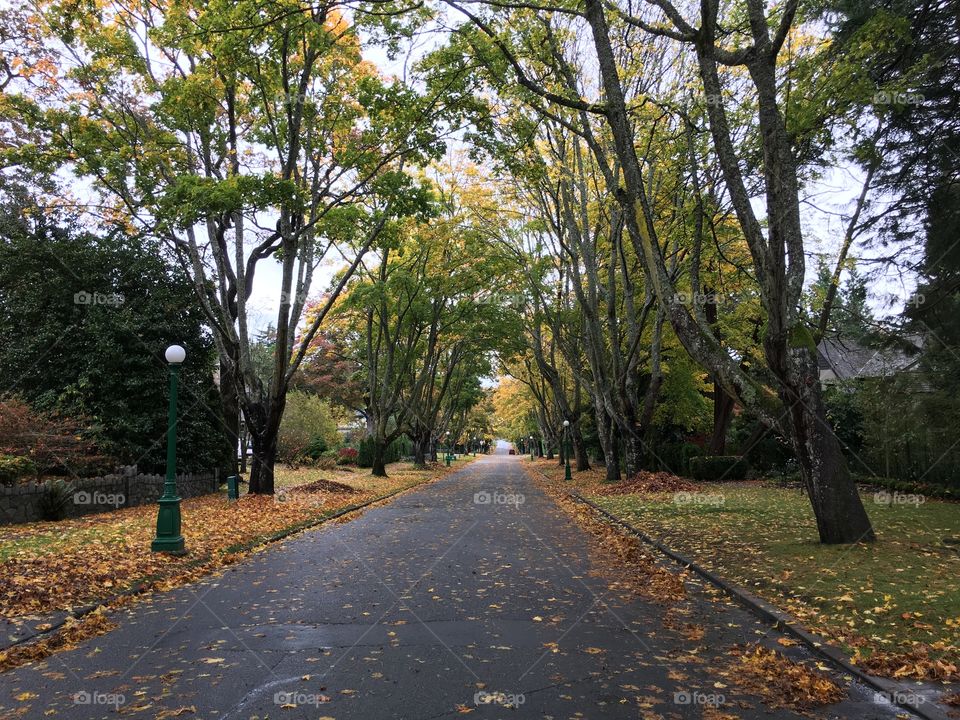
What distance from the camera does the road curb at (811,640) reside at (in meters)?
4.17

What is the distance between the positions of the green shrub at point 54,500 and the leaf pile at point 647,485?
1437 cm

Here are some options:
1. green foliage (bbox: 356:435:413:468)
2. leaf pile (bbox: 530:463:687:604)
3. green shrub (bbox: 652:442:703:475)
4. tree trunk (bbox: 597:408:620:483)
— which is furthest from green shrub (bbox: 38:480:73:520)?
green foliage (bbox: 356:435:413:468)

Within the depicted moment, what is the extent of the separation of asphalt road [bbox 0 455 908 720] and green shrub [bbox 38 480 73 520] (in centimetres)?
710

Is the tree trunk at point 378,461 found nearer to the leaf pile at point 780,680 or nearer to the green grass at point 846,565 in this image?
the green grass at point 846,565

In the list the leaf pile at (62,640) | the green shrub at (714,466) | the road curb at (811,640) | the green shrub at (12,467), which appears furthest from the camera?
the green shrub at (714,466)

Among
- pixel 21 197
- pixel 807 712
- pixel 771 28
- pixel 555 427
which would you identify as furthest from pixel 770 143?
pixel 555 427

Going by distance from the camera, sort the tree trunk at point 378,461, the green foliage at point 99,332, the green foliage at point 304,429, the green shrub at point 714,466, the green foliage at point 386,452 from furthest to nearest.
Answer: the green foliage at point 386,452 → the green foliage at point 304,429 → the tree trunk at point 378,461 → the green shrub at point 714,466 → the green foliage at point 99,332

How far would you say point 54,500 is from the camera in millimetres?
13812

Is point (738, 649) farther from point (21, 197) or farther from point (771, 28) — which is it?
point (21, 197)

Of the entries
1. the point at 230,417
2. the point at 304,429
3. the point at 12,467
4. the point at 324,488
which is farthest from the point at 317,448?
the point at 12,467

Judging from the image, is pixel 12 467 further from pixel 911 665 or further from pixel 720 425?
pixel 720 425

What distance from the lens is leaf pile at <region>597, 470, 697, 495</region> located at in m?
20.0

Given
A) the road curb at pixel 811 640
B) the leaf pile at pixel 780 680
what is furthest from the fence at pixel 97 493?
the leaf pile at pixel 780 680

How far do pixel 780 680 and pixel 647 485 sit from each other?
15862mm
